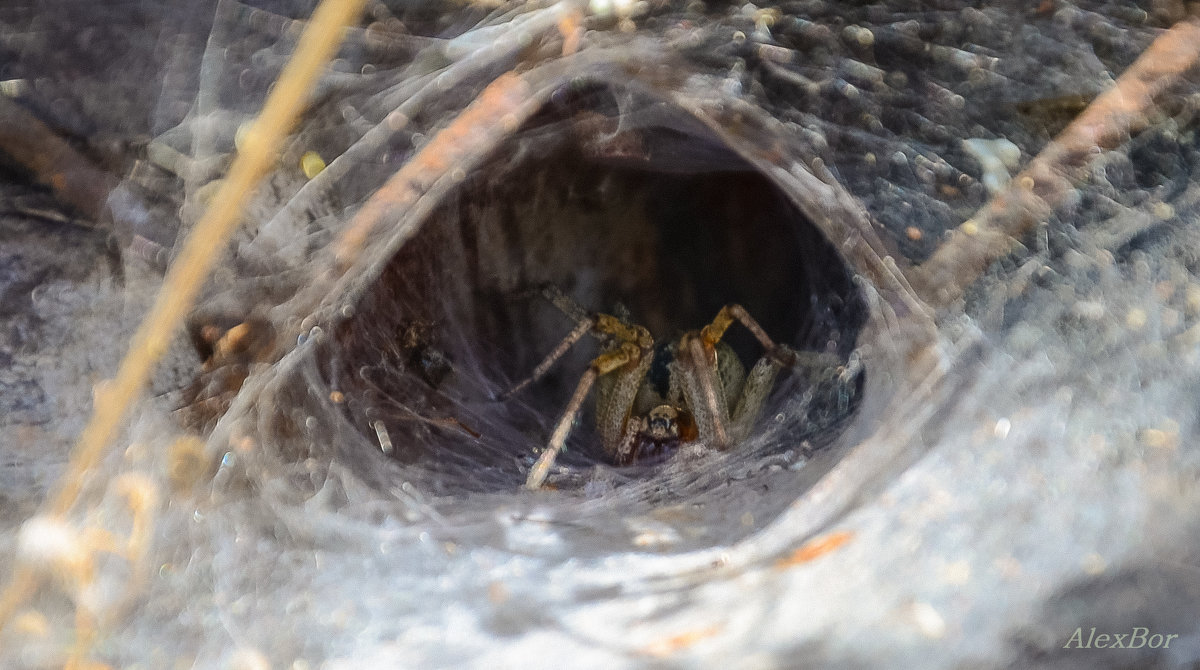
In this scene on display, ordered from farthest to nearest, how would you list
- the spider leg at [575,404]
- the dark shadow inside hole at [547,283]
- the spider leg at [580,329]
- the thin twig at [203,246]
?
1. the spider leg at [580,329]
2. the spider leg at [575,404]
3. the dark shadow inside hole at [547,283]
4. the thin twig at [203,246]

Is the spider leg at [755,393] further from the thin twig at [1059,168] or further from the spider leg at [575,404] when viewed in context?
the thin twig at [1059,168]

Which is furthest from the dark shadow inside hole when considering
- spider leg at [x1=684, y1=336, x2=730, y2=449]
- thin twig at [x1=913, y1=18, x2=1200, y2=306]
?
thin twig at [x1=913, y1=18, x2=1200, y2=306]

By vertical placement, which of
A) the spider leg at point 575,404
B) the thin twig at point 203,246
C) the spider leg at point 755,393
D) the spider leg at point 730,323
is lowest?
the spider leg at point 755,393

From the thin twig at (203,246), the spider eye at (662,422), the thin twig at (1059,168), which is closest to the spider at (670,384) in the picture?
the spider eye at (662,422)

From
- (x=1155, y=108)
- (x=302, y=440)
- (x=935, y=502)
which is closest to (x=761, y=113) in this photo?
(x=1155, y=108)

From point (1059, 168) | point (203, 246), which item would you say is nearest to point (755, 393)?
point (1059, 168)

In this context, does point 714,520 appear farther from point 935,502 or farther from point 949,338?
point 949,338
